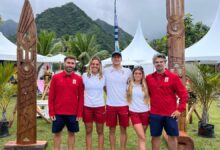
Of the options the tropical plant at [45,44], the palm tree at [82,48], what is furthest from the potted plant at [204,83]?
the palm tree at [82,48]

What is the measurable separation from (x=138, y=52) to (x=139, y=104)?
15.0m

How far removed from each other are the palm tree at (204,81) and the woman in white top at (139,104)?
8.20 feet

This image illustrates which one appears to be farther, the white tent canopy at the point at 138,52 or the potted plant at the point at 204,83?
the white tent canopy at the point at 138,52

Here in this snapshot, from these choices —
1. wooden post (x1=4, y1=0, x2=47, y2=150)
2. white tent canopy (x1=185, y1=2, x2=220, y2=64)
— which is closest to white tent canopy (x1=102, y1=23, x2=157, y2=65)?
white tent canopy (x1=185, y1=2, x2=220, y2=64)

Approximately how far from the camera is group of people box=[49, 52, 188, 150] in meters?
3.83

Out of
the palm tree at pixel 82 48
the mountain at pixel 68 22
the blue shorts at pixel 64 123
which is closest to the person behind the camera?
the blue shorts at pixel 64 123

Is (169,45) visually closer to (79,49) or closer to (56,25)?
(79,49)

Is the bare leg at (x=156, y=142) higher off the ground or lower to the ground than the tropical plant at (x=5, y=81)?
lower

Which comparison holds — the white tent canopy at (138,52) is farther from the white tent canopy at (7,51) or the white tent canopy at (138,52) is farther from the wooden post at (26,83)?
the wooden post at (26,83)

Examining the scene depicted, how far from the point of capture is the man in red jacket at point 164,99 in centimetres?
379

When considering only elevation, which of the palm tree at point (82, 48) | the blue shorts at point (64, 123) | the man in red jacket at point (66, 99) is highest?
the palm tree at point (82, 48)

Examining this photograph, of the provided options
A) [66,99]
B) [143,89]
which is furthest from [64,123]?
[143,89]

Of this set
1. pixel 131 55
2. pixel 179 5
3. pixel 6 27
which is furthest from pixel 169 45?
pixel 6 27

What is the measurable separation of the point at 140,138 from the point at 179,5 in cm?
275
